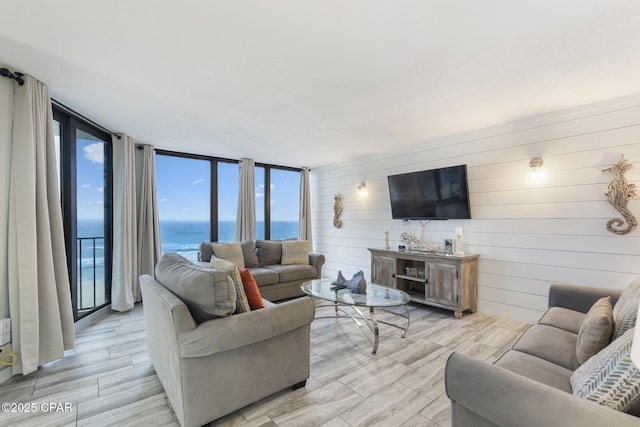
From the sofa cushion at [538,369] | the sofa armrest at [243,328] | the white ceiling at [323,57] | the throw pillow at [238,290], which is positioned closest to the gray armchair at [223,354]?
the sofa armrest at [243,328]

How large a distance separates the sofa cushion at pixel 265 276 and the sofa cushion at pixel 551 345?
10.0 ft

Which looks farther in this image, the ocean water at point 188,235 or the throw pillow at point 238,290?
the ocean water at point 188,235

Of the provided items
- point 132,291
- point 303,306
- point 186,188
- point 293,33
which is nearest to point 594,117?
point 293,33

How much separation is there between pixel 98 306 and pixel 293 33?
4.04m

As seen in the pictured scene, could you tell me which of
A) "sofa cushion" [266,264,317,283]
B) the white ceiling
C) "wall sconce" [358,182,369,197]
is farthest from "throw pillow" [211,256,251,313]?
"wall sconce" [358,182,369,197]

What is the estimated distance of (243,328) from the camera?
177 centimetres

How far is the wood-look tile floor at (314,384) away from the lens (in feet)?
5.99

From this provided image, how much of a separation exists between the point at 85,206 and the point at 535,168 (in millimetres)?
5334

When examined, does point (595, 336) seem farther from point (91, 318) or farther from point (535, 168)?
point (91, 318)

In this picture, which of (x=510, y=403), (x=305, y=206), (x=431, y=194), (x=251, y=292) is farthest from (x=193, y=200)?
(x=510, y=403)

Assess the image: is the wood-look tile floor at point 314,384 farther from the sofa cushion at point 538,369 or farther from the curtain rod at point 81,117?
the curtain rod at point 81,117

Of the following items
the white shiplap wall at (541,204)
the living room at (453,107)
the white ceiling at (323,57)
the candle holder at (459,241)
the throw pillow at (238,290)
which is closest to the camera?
the white ceiling at (323,57)

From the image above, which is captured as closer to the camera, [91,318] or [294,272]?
[91,318]

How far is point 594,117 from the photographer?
2.93 meters
